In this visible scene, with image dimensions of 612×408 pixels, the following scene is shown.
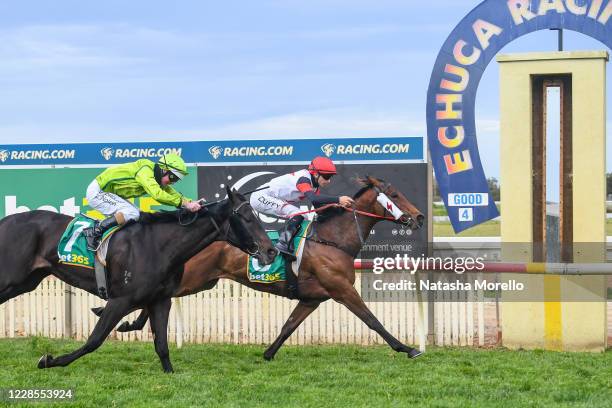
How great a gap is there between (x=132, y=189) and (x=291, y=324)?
1936mm

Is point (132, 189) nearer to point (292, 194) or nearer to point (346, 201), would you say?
point (292, 194)

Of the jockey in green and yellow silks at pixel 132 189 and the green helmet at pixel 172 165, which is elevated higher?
the green helmet at pixel 172 165

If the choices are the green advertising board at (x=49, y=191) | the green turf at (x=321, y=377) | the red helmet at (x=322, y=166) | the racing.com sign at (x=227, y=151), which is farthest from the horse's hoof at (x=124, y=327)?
the racing.com sign at (x=227, y=151)

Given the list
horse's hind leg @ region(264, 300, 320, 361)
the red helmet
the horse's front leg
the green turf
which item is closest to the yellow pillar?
the green turf

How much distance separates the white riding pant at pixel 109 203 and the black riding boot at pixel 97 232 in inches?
5.1

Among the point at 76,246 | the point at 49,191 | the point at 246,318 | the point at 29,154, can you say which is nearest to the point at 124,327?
the point at 76,246

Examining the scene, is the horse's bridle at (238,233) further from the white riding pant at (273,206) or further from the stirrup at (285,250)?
the white riding pant at (273,206)

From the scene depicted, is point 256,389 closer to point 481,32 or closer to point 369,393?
point 369,393

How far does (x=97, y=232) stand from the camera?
301 inches

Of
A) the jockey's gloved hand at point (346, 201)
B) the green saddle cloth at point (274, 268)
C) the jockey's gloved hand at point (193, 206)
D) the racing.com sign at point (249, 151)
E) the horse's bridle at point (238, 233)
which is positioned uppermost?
the racing.com sign at point (249, 151)

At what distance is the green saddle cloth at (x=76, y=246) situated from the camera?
768cm

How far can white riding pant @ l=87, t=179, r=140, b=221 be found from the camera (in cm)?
780

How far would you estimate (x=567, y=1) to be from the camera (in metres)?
9.64

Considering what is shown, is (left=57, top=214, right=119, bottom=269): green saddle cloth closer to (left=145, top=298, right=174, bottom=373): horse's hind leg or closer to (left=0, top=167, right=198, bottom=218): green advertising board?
(left=145, top=298, right=174, bottom=373): horse's hind leg
